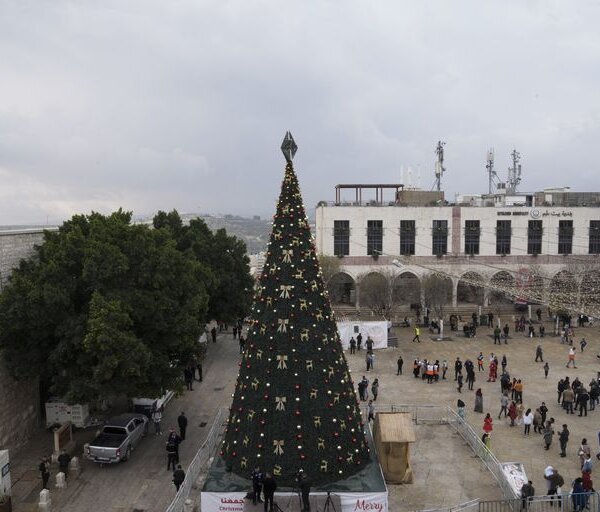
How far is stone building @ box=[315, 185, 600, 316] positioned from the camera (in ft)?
137

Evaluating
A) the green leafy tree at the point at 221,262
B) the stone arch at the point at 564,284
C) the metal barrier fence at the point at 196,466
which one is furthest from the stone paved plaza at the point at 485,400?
the green leafy tree at the point at 221,262

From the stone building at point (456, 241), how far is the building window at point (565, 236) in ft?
0.07

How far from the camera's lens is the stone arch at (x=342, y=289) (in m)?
40.8

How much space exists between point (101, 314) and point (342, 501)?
8.22m

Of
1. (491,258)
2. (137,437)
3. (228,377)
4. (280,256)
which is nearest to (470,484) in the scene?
(280,256)

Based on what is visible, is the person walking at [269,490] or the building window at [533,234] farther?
the building window at [533,234]

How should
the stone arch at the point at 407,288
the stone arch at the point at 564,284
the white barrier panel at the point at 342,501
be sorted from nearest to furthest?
the white barrier panel at the point at 342,501 < the stone arch at the point at 564,284 < the stone arch at the point at 407,288

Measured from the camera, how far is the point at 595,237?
43219 mm

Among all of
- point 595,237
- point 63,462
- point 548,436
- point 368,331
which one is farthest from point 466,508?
point 595,237

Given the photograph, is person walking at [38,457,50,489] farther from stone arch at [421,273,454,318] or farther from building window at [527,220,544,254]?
building window at [527,220,544,254]

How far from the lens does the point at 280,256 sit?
1356cm

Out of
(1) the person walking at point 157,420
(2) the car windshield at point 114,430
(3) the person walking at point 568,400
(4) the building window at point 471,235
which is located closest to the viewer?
(2) the car windshield at point 114,430

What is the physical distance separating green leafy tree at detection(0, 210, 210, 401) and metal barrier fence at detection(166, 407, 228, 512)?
218cm

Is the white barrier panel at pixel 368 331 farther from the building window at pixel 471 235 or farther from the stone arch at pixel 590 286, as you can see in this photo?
the building window at pixel 471 235
